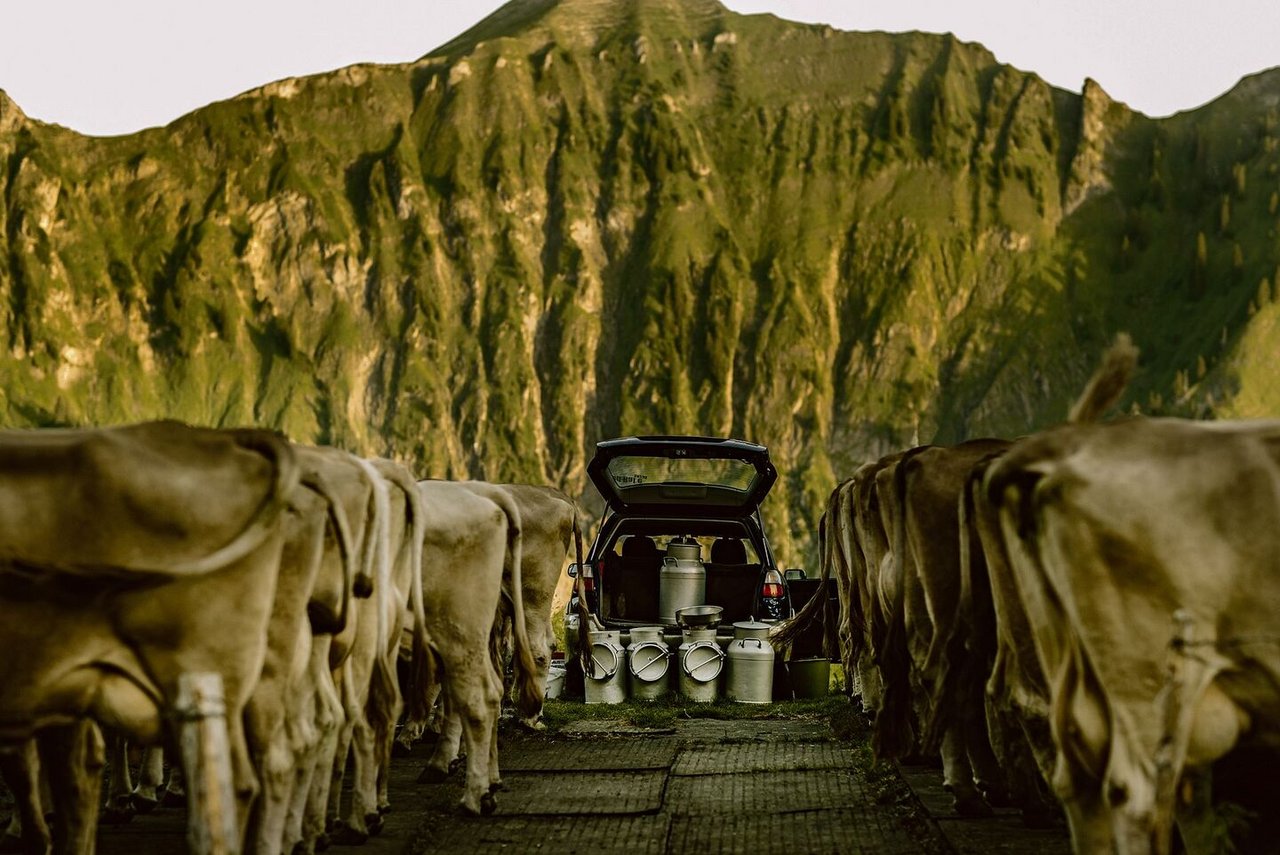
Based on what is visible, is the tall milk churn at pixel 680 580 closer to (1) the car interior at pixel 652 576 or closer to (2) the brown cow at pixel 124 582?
(1) the car interior at pixel 652 576

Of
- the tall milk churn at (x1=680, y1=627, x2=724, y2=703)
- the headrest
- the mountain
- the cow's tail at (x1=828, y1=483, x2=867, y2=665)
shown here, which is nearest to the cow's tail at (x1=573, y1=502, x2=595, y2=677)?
the tall milk churn at (x1=680, y1=627, x2=724, y2=703)

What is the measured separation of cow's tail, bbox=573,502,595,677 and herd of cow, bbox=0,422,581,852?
6.09 m

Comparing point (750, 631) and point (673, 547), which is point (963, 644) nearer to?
point (750, 631)

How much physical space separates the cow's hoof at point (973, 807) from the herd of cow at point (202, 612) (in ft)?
11.4

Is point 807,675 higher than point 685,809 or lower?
lower

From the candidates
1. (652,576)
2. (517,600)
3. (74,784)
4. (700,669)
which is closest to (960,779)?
(517,600)

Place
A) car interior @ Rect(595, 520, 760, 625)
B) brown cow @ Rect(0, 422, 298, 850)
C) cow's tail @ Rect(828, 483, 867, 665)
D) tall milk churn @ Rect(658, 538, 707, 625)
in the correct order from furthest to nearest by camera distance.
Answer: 1. car interior @ Rect(595, 520, 760, 625)
2. tall milk churn @ Rect(658, 538, 707, 625)
3. cow's tail @ Rect(828, 483, 867, 665)
4. brown cow @ Rect(0, 422, 298, 850)

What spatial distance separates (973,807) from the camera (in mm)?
9773

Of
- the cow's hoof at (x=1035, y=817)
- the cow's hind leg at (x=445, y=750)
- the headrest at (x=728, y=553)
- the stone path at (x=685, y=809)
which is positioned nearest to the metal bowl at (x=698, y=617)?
the headrest at (x=728, y=553)

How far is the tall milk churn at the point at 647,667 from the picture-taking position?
1745cm

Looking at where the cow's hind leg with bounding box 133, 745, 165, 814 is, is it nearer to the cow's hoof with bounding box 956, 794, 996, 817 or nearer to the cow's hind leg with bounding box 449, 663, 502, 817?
the cow's hind leg with bounding box 449, 663, 502, 817

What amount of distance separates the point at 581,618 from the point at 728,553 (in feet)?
14.9

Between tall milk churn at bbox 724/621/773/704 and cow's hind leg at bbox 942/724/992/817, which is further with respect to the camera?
tall milk churn at bbox 724/621/773/704

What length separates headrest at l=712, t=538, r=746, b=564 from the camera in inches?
804
